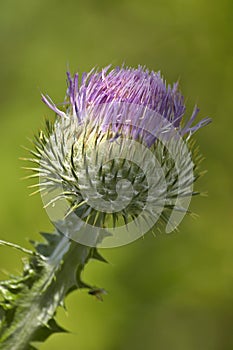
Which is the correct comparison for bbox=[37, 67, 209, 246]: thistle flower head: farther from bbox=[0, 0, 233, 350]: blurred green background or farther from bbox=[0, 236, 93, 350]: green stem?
bbox=[0, 0, 233, 350]: blurred green background

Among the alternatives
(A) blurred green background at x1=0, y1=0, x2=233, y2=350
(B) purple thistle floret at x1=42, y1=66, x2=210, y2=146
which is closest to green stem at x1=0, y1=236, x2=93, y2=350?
(B) purple thistle floret at x1=42, y1=66, x2=210, y2=146

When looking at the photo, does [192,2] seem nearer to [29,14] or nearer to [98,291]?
[29,14]

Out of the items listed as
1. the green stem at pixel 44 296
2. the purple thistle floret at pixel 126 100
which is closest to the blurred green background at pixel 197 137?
the green stem at pixel 44 296

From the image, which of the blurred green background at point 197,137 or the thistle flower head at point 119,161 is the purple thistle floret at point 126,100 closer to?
the thistle flower head at point 119,161

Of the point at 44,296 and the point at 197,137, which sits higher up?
the point at 197,137

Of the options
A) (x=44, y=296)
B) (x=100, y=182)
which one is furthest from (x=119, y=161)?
(x=44, y=296)

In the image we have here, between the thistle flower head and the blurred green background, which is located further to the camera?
the blurred green background

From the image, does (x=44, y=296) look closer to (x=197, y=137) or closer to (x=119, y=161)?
(x=119, y=161)

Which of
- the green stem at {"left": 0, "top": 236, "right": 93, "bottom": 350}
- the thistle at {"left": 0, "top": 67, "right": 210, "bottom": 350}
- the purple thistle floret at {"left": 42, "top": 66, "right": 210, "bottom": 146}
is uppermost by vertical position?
the purple thistle floret at {"left": 42, "top": 66, "right": 210, "bottom": 146}
